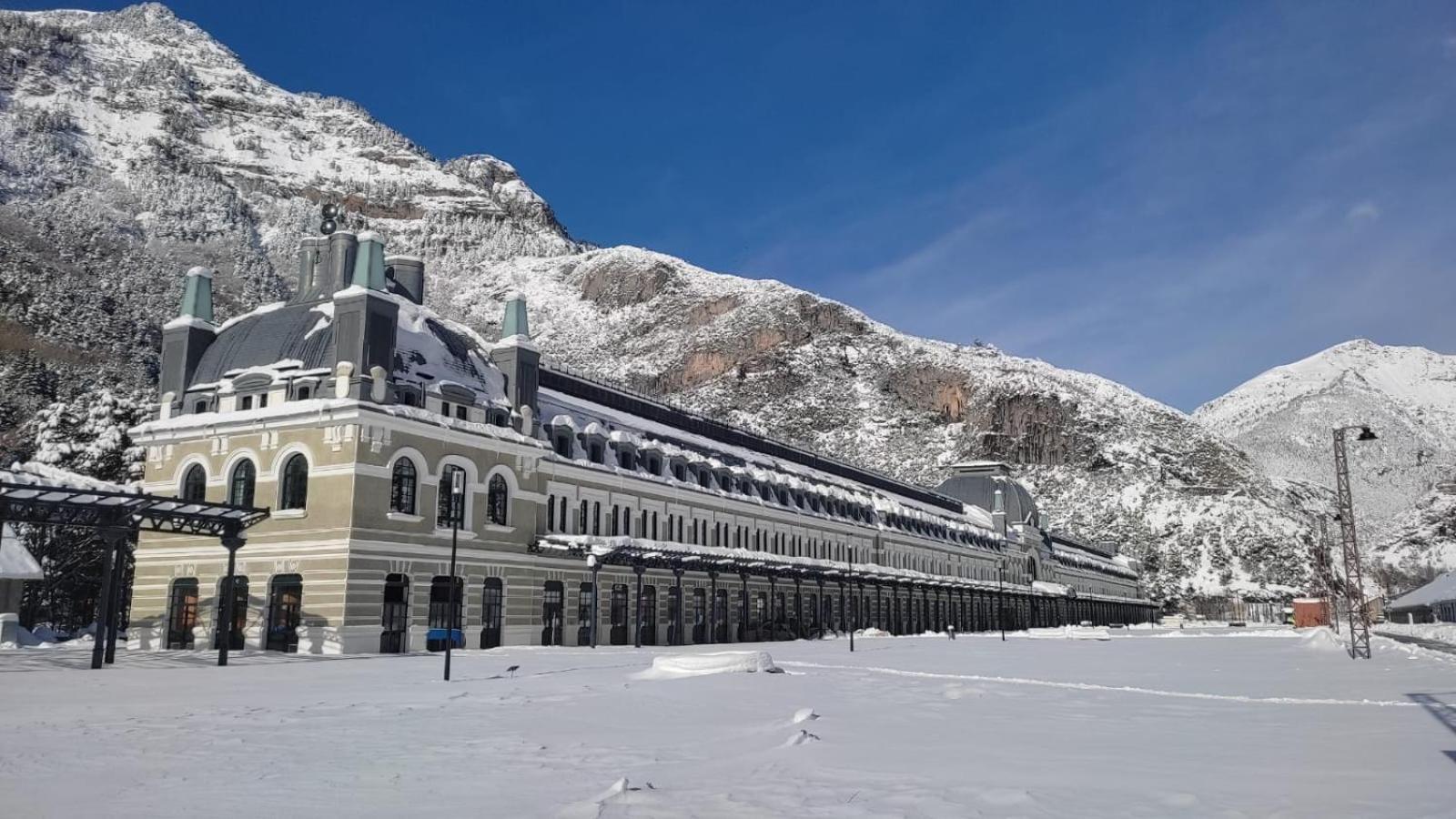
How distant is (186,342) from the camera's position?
43125mm

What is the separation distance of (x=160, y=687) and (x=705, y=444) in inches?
1769

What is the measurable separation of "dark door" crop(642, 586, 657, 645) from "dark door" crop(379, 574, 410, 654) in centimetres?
1557

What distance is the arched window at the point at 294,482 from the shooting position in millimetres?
38062

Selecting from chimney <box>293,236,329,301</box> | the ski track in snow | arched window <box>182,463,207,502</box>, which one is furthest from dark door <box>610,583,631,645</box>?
the ski track in snow

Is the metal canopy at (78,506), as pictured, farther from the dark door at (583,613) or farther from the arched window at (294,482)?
the dark door at (583,613)

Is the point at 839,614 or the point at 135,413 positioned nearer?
the point at 135,413

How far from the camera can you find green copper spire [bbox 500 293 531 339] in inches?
1852

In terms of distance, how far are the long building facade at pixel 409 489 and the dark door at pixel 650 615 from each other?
0.10m

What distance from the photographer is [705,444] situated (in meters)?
64.4

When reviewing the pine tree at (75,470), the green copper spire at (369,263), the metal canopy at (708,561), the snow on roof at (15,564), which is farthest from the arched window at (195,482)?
the pine tree at (75,470)

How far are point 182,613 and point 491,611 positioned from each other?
39.4ft

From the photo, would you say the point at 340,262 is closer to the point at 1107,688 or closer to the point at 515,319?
the point at 515,319

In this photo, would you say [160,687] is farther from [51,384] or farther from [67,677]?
[51,384]

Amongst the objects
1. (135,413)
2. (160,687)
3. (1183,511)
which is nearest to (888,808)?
(160,687)
